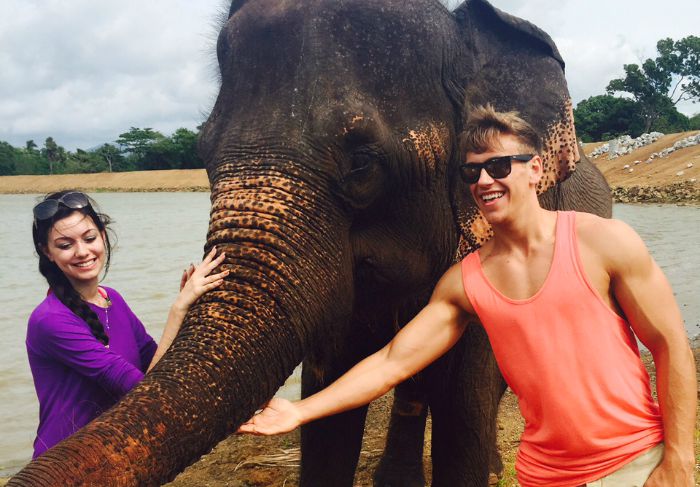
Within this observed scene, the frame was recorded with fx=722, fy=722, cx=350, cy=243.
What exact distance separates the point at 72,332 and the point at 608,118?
172 feet

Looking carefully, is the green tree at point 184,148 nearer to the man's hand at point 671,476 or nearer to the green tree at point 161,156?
the green tree at point 161,156

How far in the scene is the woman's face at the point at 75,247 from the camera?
2734mm

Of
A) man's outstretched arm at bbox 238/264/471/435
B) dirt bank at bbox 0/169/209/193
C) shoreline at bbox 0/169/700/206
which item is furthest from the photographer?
dirt bank at bbox 0/169/209/193

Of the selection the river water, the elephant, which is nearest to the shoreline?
the river water

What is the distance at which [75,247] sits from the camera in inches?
108

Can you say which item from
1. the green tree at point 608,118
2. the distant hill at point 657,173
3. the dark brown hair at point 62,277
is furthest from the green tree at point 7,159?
the dark brown hair at point 62,277

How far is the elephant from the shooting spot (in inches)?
79.1

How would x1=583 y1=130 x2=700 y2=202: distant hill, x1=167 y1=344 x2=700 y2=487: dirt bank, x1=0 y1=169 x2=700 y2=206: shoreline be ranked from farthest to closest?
x1=0 y1=169 x2=700 y2=206: shoreline → x1=583 y1=130 x2=700 y2=202: distant hill → x1=167 y1=344 x2=700 y2=487: dirt bank

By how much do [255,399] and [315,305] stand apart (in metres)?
0.40

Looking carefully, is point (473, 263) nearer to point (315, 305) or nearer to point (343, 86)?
point (315, 305)

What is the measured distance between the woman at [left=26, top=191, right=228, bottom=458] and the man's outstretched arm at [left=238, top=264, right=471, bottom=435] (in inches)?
24.8

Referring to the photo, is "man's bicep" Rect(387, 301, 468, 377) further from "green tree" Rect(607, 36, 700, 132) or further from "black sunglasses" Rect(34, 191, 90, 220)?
"green tree" Rect(607, 36, 700, 132)

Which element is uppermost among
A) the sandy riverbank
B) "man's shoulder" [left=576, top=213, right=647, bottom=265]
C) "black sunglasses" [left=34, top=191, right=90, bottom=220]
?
"black sunglasses" [left=34, top=191, right=90, bottom=220]

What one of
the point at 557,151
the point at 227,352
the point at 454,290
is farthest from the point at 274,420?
the point at 557,151
